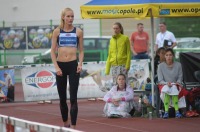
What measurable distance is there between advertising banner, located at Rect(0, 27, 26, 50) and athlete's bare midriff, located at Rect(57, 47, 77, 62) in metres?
20.8

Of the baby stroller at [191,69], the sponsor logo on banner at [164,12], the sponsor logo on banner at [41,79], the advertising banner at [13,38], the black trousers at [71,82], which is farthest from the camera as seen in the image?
the advertising banner at [13,38]

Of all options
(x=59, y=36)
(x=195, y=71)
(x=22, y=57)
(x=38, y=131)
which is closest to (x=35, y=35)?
(x=22, y=57)

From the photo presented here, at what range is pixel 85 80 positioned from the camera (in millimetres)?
20359

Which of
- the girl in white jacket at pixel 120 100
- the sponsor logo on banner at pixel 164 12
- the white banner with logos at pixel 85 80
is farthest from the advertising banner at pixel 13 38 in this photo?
the sponsor logo on banner at pixel 164 12

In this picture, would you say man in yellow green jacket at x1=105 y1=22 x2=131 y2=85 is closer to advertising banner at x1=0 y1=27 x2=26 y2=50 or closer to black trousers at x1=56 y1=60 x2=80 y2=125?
black trousers at x1=56 y1=60 x2=80 y2=125

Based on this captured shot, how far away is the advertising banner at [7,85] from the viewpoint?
1919 centimetres

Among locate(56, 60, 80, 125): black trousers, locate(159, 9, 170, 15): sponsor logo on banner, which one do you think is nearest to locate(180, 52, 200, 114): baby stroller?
locate(159, 9, 170, 15): sponsor logo on banner

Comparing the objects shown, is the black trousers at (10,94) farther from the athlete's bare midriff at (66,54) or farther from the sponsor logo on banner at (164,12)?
the athlete's bare midriff at (66,54)

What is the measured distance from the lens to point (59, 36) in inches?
474

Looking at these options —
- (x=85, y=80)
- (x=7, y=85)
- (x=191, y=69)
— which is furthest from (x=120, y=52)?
(x=85, y=80)

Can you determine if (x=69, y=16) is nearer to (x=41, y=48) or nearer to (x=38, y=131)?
(x=38, y=131)

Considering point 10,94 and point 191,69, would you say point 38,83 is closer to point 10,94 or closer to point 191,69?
point 10,94

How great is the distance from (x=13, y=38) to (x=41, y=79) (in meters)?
13.2

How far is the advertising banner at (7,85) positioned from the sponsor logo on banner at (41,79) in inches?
21.1
